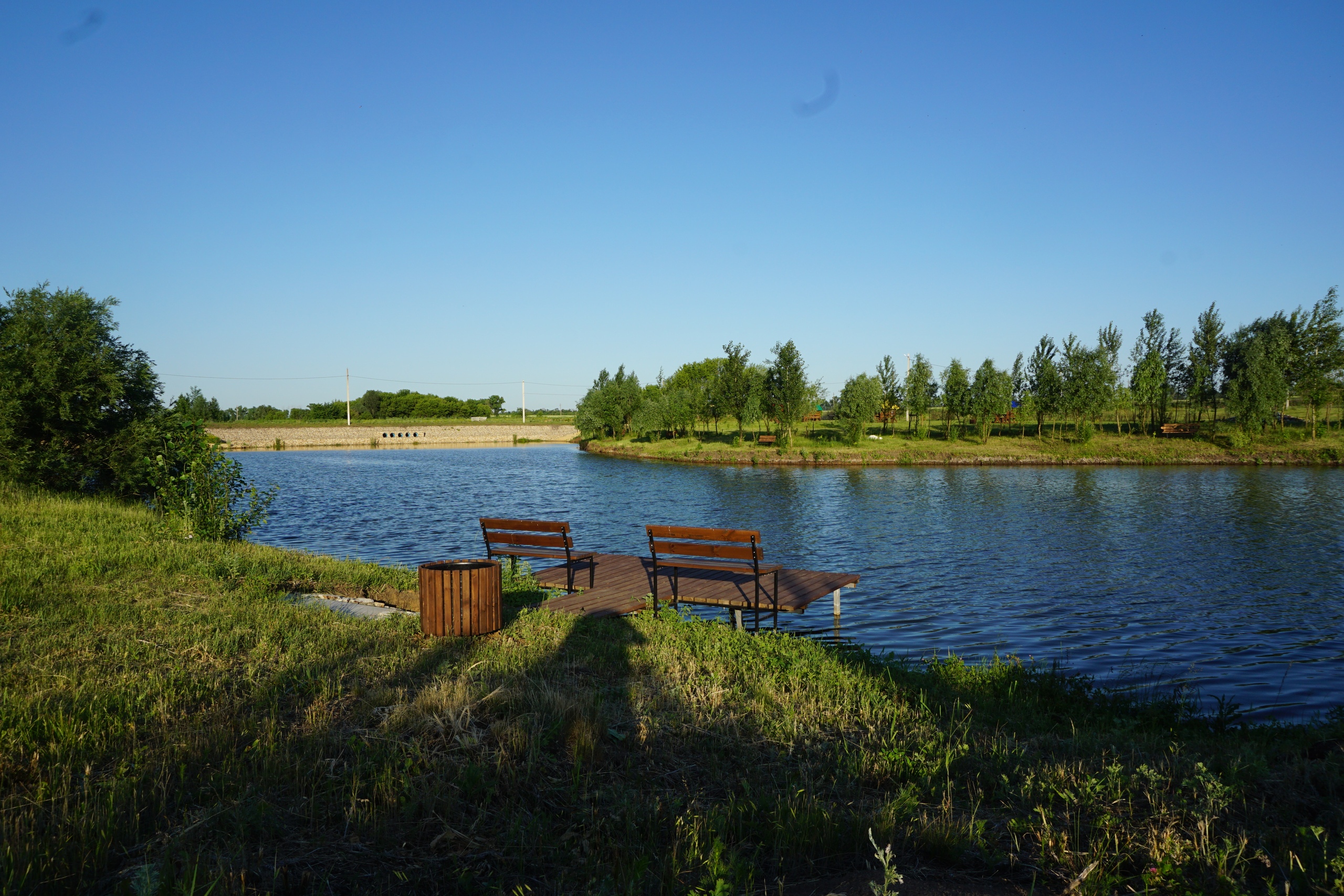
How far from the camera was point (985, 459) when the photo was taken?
5416 centimetres

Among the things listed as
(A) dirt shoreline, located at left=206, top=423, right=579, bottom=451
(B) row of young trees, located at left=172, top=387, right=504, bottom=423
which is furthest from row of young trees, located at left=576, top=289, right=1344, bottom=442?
(B) row of young trees, located at left=172, top=387, right=504, bottom=423

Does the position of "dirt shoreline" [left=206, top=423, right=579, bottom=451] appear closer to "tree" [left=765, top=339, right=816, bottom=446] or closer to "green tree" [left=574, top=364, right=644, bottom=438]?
"green tree" [left=574, top=364, right=644, bottom=438]

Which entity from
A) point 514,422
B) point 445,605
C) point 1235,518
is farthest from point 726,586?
point 514,422

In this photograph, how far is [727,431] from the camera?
82.8 m

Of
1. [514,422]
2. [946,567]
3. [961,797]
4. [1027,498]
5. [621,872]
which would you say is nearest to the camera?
[621,872]

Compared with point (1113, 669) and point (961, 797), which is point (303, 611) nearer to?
point (961, 797)

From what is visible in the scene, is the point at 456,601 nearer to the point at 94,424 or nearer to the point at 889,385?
the point at 94,424

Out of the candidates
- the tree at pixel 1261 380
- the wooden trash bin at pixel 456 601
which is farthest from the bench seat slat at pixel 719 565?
the tree at pixel 1261 380

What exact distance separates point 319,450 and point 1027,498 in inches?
3264

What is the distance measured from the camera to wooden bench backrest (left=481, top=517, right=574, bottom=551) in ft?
38.4

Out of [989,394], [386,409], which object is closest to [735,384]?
[989,394]

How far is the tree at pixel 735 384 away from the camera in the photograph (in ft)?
217

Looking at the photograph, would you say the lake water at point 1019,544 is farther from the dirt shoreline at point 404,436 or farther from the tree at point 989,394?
the dirt shoreline at point 404,436

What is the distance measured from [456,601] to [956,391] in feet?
199
